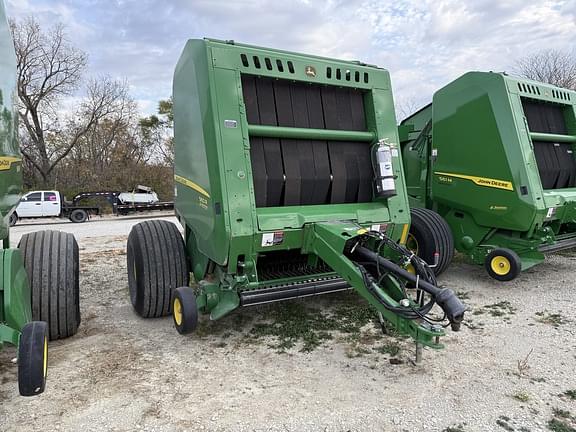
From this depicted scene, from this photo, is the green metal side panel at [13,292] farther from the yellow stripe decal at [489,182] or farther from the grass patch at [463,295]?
the yellow stripe decal at [489,182]

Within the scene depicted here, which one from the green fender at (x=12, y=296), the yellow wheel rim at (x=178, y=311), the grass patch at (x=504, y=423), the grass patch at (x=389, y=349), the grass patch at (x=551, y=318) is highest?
the green fender at (x=12, y=296)

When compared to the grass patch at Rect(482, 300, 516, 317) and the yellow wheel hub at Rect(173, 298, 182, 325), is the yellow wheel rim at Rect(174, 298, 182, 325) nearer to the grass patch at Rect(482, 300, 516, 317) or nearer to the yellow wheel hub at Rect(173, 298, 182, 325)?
the yellow wheel hub at Rect(173, 298, 182, 325)

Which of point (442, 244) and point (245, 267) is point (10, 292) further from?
point (442, 244)

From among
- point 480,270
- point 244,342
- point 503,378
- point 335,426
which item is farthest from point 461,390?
point 480,270

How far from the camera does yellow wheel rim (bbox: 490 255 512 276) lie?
5.28 meters

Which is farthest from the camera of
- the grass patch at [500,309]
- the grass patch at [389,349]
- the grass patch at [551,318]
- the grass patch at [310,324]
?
the grass patch at [500,309]

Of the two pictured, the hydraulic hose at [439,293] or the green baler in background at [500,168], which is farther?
the green baler in background at [500,168]

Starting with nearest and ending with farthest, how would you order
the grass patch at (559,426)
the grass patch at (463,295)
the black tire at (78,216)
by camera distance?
the grass patch at (559,426)
the grass patch at (463,295)
the black tire at (78,216)

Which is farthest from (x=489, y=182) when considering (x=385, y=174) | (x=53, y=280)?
(x=53, y=280)

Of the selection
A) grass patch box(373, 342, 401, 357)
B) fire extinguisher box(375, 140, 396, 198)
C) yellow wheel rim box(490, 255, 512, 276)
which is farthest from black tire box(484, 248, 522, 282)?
grass patch box(373, 342, 401, 357)

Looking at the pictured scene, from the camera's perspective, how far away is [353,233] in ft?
11.0

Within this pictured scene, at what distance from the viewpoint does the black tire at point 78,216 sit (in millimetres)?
20562

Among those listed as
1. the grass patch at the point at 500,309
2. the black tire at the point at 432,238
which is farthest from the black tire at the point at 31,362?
the black tire at the point at 432,238

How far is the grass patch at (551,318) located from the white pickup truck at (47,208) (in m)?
20.3
